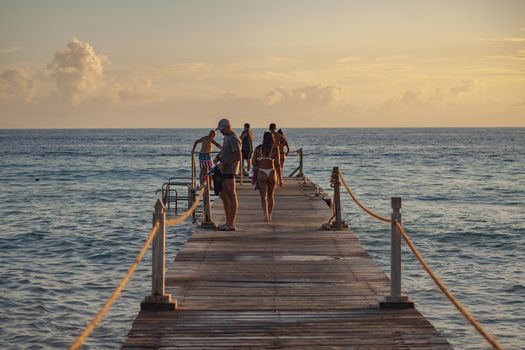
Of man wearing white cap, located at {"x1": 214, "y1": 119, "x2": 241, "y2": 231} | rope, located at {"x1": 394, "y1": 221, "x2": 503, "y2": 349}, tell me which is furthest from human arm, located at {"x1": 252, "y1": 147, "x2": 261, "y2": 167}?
rope, located at {"x1": 394, "y1": 221, "x2": 503, "y2": 349}

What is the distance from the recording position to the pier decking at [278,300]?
755 centimetres

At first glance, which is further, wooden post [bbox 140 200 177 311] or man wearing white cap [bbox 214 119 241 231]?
man wearing white cap [bbox 214 119 241 231]

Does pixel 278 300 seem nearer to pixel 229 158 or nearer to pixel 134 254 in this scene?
pixel 229 158

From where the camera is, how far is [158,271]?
866cm

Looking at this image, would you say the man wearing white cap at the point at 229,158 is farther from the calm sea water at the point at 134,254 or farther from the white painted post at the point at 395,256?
the white painted post at the point at 395,256

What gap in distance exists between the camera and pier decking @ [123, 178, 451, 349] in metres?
7.55

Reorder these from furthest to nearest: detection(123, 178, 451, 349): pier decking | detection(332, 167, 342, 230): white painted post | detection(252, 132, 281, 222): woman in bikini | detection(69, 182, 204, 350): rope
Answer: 1. detection(252, 132, 281, 222): woman in bikini
2. detection(332, 167, 342, 230): white painted post
3. detection(123, 178, 451, 349): pier decking
4. detection(69, 182, 204, 350): rope

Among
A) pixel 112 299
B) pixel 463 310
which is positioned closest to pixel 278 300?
pixel 112 299

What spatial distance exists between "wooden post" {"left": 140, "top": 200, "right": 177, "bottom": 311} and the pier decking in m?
0.12

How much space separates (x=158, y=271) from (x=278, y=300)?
63.7 inches

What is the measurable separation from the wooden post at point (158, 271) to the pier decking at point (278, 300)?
12 cm

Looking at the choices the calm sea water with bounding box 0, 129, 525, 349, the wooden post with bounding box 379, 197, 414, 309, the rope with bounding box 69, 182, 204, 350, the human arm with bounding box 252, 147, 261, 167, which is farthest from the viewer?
the human arm with bounding box 252, 147, 261, 167

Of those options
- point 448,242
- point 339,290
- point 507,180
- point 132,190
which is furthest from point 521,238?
point 507,180

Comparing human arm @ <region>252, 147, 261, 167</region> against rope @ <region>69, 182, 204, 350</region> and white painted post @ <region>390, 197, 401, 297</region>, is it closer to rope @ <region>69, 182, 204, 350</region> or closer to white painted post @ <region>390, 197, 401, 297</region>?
white painted post @ <region>390, 197, 401, 297</region>
